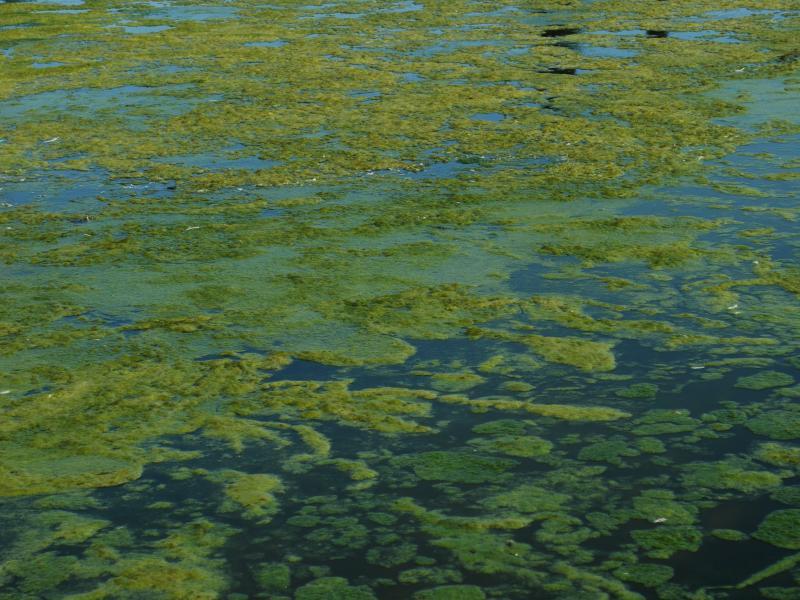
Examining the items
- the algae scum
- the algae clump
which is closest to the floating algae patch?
the algae scum

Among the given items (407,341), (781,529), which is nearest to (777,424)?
Result: (781,529)

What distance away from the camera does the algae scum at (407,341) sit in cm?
319

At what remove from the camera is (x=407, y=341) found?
461 centimetres

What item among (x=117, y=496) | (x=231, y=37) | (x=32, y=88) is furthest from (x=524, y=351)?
(x=231, y=37)

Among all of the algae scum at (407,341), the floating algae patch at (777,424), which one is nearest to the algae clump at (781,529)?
the algae scum at (407,341)

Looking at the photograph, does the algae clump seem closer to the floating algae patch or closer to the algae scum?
the algae scum

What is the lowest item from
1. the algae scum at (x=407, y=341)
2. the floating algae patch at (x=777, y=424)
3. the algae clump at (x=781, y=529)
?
the algae clump at (x=781, y=529)

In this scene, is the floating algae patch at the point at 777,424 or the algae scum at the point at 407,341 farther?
the floating algae patch at the point at 777,424

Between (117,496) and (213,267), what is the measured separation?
2148 millimetres

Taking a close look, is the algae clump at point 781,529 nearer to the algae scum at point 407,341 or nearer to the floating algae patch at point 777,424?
the algae scum at point 407,341

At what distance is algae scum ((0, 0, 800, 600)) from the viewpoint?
3.19m

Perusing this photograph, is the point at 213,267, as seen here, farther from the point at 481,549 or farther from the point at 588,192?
the point at 481,549

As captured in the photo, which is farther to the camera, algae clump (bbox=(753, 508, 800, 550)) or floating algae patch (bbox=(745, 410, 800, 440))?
floating algae patch (bbox=(745, 410, 800, 440))

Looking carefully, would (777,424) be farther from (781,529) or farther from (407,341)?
(407,341)
